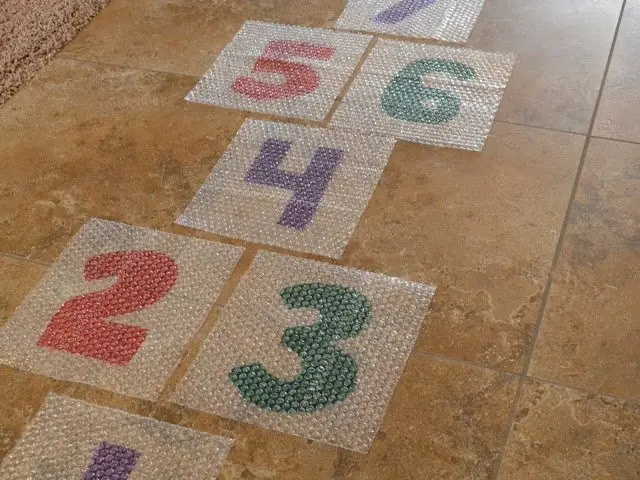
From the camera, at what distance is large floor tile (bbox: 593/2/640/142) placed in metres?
1.46

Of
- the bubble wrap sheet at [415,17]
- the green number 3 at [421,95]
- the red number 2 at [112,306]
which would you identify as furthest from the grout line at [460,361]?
the bubble wrap sheet at [415,17]

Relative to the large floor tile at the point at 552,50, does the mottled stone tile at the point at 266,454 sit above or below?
below

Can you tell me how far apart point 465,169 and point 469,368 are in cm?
42

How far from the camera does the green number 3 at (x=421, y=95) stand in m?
1.52

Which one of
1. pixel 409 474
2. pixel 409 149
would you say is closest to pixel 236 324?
pixel 409 474

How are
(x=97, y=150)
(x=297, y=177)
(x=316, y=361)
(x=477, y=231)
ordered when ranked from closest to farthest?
(x=316, y=361) → (x=477, y=231) → (x=297, y=177) → (x=97, y=150)

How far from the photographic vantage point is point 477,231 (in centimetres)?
132

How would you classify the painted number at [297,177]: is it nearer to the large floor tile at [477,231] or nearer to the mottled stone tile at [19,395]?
the large floor tile at [477,231]

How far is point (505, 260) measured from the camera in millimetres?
1270

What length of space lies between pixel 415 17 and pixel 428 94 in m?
0.27

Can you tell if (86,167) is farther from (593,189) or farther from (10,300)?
(593,189)

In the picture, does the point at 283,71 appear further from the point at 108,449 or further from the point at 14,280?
the point at 108,449

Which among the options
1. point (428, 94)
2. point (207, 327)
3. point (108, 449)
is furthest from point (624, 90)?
point (108, 449)

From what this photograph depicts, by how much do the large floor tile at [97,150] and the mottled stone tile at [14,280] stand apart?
2 centimetres
